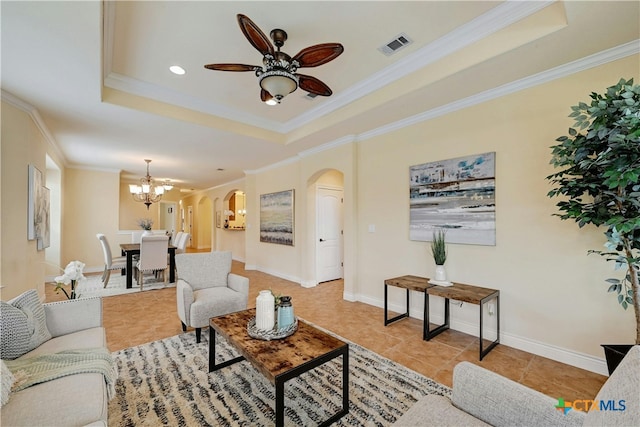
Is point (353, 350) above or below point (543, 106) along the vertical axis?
below

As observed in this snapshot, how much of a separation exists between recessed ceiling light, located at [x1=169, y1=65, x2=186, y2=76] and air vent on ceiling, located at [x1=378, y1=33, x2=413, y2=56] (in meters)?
2.07

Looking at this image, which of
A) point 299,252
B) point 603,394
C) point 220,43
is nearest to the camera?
point 603,394

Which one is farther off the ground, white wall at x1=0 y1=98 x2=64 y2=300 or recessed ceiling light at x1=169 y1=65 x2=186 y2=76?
recessed ceiling light at x1=169 y1=65 x2=186 y2=76

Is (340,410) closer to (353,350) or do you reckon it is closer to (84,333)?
(353,350)

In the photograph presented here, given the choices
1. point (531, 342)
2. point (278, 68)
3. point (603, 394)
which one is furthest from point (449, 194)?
A: point (603, 394)

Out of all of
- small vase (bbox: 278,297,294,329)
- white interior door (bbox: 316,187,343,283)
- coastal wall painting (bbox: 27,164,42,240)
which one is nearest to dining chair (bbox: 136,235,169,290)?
coastal wall painting (bbox: 27,164,42,240)

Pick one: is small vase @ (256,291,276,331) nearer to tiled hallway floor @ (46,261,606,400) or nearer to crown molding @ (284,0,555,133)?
tiled hallway floor @ (46,261,606,400)

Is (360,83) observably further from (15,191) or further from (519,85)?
(15,191)

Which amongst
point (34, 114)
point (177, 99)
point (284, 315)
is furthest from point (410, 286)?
point (34, 114)

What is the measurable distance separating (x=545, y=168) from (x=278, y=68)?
2.56m

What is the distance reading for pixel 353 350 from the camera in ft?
9.00

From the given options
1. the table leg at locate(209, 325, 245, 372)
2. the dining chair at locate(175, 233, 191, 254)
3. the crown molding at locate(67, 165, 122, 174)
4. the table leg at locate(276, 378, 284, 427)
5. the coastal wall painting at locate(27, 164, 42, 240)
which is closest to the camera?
the table leg at locate(276, 378, 284, 427)

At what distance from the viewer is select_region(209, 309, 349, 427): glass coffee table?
1521 millimetres

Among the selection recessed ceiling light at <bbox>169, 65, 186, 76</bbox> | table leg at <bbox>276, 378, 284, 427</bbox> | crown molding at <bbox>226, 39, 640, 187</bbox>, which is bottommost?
table leg at <bbox>276, 378, 284, 427</bbox>
